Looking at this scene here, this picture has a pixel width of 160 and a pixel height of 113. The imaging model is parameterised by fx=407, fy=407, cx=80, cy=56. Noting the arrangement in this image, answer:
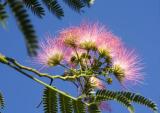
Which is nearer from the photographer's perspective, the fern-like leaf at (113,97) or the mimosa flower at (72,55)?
the fern-like leaf at (113,97)

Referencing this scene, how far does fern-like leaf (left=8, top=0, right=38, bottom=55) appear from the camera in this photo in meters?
0.95

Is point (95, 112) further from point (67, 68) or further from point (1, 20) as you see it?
point (1, 20)

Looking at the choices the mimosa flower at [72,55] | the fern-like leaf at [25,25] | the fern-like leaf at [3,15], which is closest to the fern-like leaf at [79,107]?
the mimosa flower at [72,55]

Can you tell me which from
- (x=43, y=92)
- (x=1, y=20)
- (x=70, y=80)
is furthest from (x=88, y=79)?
(x=1, y=20)

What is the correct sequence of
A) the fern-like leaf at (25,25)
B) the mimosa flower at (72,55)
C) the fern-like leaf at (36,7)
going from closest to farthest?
the fern-like leaf at (25,25), the fern-like leaf at (36,7), the mimosa flower at (72,55)

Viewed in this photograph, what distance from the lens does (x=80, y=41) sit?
3221 millimetres

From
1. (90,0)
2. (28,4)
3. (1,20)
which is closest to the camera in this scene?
(1,20)

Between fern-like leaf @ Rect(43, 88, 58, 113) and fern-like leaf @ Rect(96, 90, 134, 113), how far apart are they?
30 cm

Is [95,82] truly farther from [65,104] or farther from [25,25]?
[25,25]

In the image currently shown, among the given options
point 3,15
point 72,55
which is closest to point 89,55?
point 72,55

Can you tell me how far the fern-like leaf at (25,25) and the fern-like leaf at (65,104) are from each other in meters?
1.61

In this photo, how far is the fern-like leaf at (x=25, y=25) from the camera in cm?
95

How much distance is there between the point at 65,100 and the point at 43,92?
7.1 inches

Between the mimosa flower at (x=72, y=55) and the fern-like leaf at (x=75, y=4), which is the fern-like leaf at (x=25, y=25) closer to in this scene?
the fern-like leaf at (x=75, y=4)
